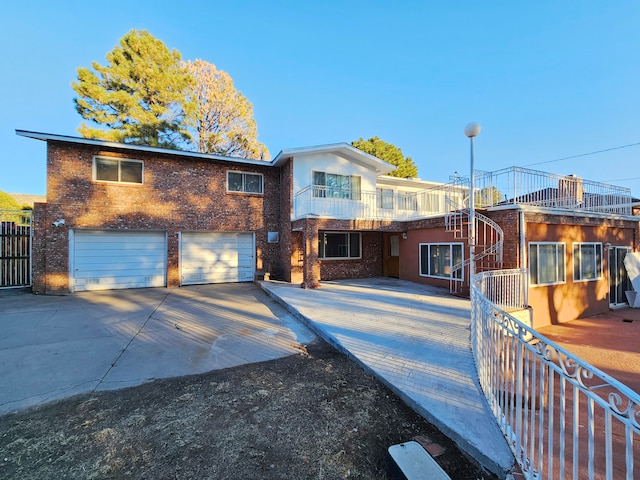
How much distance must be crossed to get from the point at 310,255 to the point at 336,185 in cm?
386


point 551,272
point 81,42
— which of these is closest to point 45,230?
point 81,42

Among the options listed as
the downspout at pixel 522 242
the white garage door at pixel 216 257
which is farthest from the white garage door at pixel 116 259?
the downspout at pixel 522 242

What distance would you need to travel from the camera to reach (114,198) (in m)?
10.0

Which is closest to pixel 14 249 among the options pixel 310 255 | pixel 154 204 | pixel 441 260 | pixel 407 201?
pixel 154 204

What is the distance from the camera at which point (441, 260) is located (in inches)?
393

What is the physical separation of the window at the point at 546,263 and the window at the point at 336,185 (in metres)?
6.75

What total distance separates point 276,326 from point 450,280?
614 cm

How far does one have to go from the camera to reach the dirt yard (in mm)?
2121

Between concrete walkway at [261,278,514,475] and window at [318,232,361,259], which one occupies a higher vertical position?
window at [318,232,361,259]

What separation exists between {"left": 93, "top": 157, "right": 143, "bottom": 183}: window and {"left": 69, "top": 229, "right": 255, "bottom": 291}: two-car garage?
1.94 metres

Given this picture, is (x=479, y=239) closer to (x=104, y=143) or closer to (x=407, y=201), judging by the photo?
(x=407, y=201)

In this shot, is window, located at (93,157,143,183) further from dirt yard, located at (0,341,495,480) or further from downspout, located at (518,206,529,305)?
downspout, located at (518,206,529,305)

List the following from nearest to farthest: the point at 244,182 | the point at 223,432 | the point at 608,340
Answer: the point at 223,432, the point at 608,340, the point at 244,182

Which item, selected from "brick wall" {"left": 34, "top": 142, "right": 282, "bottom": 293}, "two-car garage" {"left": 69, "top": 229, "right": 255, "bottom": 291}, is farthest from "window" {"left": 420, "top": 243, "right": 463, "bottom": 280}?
"two-car garage" {"left": 69, "top": 229, "right": 255, "bottom": 291}
